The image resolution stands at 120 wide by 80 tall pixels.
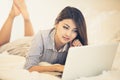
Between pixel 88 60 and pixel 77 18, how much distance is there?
0.28 meters

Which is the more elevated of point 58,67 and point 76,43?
point 76,43

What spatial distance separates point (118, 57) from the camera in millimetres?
1789

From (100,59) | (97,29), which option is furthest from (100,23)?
(100,59)

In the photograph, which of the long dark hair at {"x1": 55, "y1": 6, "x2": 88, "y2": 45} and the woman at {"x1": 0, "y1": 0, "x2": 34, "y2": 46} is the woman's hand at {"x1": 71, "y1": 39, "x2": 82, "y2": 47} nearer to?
the long dark hair at {"x1": 55, "y1": 6, "x2": 88, "y2": 45}

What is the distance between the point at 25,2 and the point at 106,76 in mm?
726

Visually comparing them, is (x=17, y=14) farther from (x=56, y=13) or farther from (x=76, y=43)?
(x=76, y=43)

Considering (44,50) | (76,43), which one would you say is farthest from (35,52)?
(76,43)

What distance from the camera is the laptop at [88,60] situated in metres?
1.58

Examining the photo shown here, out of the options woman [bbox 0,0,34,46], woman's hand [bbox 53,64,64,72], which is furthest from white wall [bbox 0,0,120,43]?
woman's hand [bbox 53,64,64,72]

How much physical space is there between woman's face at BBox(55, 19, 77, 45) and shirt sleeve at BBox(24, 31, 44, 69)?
0.39ft

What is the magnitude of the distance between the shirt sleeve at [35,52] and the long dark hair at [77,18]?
0.17m

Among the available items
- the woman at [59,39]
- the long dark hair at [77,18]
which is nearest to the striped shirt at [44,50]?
the woman at [59,39]

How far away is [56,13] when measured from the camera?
1700 mm

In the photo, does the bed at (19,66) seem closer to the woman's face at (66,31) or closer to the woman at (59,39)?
the woman at (59,39)
